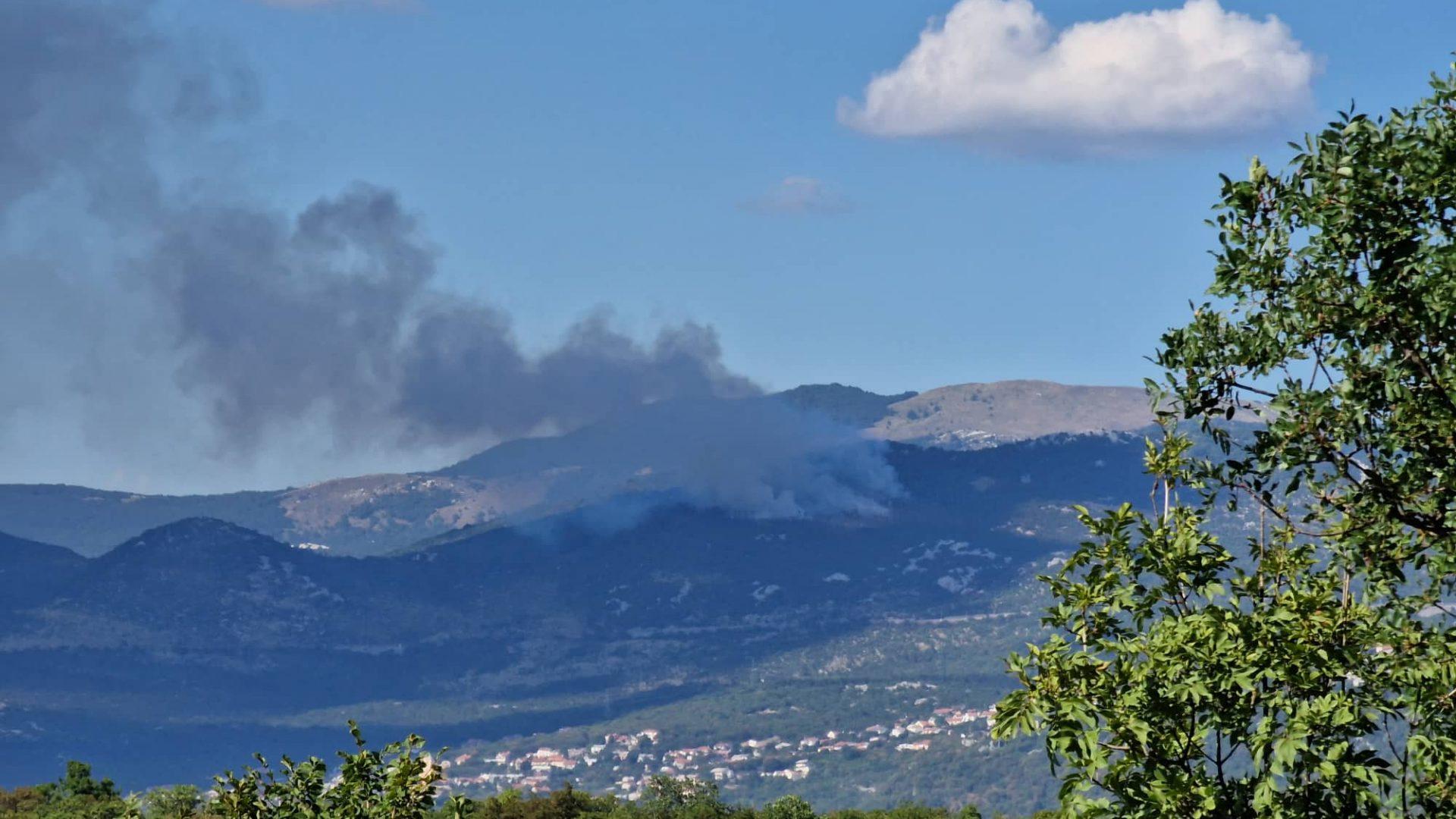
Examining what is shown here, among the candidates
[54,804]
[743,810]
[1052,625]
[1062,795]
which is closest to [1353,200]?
[1052,625]

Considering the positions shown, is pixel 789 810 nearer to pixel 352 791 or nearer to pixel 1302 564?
pixel 352 791

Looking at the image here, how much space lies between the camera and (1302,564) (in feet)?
78.2

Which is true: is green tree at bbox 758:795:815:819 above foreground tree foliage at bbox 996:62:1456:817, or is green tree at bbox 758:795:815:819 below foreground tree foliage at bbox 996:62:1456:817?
below

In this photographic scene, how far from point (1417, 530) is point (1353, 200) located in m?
4.41

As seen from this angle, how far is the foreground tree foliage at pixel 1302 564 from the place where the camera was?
22062mm

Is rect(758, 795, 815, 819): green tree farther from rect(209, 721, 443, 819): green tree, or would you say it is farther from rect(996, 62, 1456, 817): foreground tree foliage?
rect(996, 62, 1456, 817): foreground tree foliage

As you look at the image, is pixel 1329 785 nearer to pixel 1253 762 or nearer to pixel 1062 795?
pixel 1253 762

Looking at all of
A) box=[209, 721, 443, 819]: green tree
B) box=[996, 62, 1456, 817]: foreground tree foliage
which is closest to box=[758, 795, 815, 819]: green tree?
box=[209, 721, 443, 819]: green tree

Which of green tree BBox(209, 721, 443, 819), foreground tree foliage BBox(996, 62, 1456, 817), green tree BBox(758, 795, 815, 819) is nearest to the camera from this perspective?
foreground tree foliage BBox(996, 62, 1456, 817)

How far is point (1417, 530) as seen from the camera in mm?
23781

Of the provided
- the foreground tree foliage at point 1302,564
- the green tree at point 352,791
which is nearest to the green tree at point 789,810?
the green tree at point 352,791

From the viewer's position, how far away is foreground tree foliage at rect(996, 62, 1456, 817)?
22.1 meters

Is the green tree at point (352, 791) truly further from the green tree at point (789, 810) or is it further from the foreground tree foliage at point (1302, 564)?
the green tree at point (789, 810)

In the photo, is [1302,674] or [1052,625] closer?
[1302,674]
